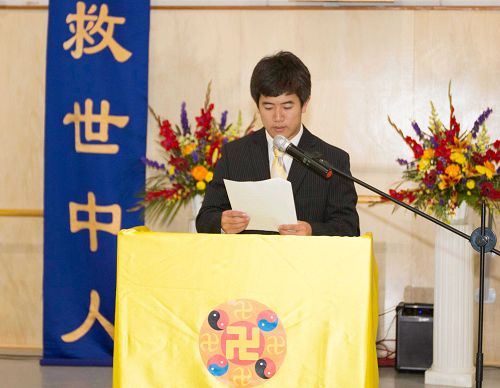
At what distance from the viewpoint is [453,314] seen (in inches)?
179

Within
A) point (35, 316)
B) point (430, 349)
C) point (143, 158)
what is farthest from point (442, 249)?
point (35, 316)

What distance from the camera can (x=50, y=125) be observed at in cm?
514

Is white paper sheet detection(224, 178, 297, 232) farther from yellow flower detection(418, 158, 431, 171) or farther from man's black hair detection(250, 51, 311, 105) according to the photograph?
yellow flower detection(418, 158, 431, 171)

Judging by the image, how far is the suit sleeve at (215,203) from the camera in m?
2.97

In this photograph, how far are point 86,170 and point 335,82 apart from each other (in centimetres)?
155

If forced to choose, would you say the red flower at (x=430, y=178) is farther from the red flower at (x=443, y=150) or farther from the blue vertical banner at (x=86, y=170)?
the blue vertical banner at (x=86, y=170)

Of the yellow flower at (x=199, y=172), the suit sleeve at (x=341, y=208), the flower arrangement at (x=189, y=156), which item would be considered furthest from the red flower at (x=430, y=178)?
the suit sleeve at (x=341, y=208)

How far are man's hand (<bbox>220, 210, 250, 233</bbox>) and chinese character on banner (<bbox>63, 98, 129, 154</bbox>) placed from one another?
2.49 m

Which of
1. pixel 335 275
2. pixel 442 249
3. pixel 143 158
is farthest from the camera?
pixel 143 158

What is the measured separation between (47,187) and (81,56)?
2.57 ft

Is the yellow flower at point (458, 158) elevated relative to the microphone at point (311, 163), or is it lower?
elevated

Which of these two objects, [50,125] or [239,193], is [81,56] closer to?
[50,125]

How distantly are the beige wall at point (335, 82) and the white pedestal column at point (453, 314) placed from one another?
1.89ft

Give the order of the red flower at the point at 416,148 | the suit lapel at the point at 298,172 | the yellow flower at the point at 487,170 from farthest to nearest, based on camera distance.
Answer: the red flower at the point at 416,148 → the yellow flower at the point at 487,170 → the suit lapel at the point at 298,172
